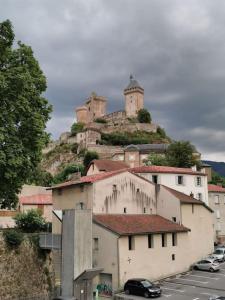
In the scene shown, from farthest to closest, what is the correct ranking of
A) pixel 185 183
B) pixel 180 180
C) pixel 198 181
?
pixel 198 181
pixel 185 183
pixel 180 180

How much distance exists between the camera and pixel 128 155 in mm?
111000

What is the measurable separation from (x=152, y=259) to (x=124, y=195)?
785cm

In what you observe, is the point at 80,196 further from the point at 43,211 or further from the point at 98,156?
the point at 98,156

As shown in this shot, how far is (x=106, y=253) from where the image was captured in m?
37.7

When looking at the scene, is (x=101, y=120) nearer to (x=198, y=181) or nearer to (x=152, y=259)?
(x=198, y=181)

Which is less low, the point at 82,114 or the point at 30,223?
the point at 82,114

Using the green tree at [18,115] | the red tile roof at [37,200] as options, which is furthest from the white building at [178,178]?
the green tree at [18,115]

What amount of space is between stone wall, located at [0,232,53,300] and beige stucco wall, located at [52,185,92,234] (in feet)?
28.7

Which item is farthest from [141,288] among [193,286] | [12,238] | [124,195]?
[124,195]

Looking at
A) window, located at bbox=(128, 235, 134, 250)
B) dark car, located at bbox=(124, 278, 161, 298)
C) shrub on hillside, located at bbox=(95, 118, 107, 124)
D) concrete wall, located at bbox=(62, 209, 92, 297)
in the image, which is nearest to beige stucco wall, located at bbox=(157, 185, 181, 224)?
window, located at bbox=(128, 235, 134, 250)

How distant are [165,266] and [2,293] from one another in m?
18.3

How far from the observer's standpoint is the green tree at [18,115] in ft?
96.4

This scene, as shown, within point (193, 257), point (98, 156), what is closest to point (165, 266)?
point (193, 257)

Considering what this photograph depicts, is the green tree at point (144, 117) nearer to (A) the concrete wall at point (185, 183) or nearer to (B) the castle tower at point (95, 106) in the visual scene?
(B) the castle tower at point (95, 106)
